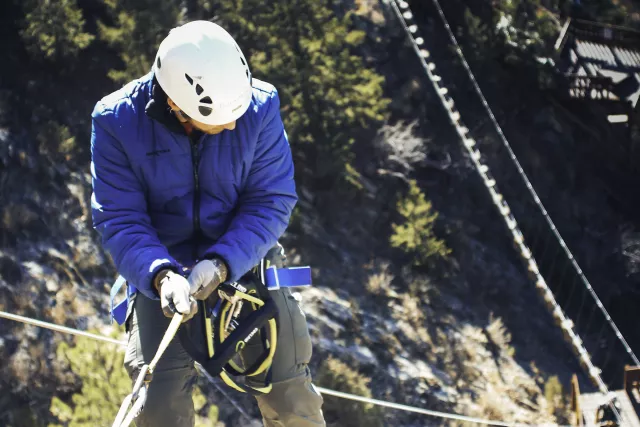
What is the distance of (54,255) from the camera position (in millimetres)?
6551

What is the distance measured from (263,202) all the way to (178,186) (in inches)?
12.9

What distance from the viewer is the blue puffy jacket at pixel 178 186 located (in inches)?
116

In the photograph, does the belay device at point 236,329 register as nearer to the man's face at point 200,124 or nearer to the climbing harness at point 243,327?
the climbing harness at point 243,327

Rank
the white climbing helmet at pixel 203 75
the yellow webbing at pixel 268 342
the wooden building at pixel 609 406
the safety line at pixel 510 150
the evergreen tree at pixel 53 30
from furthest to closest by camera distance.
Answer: the safety line at pixel 510 150 → the evergreen tree at pixel 53 30 → the wooden building at pixel 609 406 → the yellow webbing at pixel 268 342 → the white climbing helmet at pixel 203 75

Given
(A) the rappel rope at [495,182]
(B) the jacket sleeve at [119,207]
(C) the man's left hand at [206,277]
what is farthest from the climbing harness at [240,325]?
(A) the rappel rope at [495,182]

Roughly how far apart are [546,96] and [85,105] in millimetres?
5752

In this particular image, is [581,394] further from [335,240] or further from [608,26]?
[608,26]

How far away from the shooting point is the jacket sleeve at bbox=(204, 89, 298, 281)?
303 cm

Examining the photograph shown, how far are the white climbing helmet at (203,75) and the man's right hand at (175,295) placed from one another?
549 millimetres

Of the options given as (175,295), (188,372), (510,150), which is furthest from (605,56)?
(175,295)

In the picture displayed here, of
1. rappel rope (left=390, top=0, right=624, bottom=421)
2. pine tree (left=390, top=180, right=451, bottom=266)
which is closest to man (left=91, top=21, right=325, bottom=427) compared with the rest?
pine tree (left=390, top=180, right=451, bottom=266)

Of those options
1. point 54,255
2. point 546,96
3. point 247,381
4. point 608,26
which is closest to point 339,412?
point 54,255

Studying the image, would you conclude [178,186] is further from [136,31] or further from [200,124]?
[136,31]

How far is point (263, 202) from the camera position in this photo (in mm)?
3164
